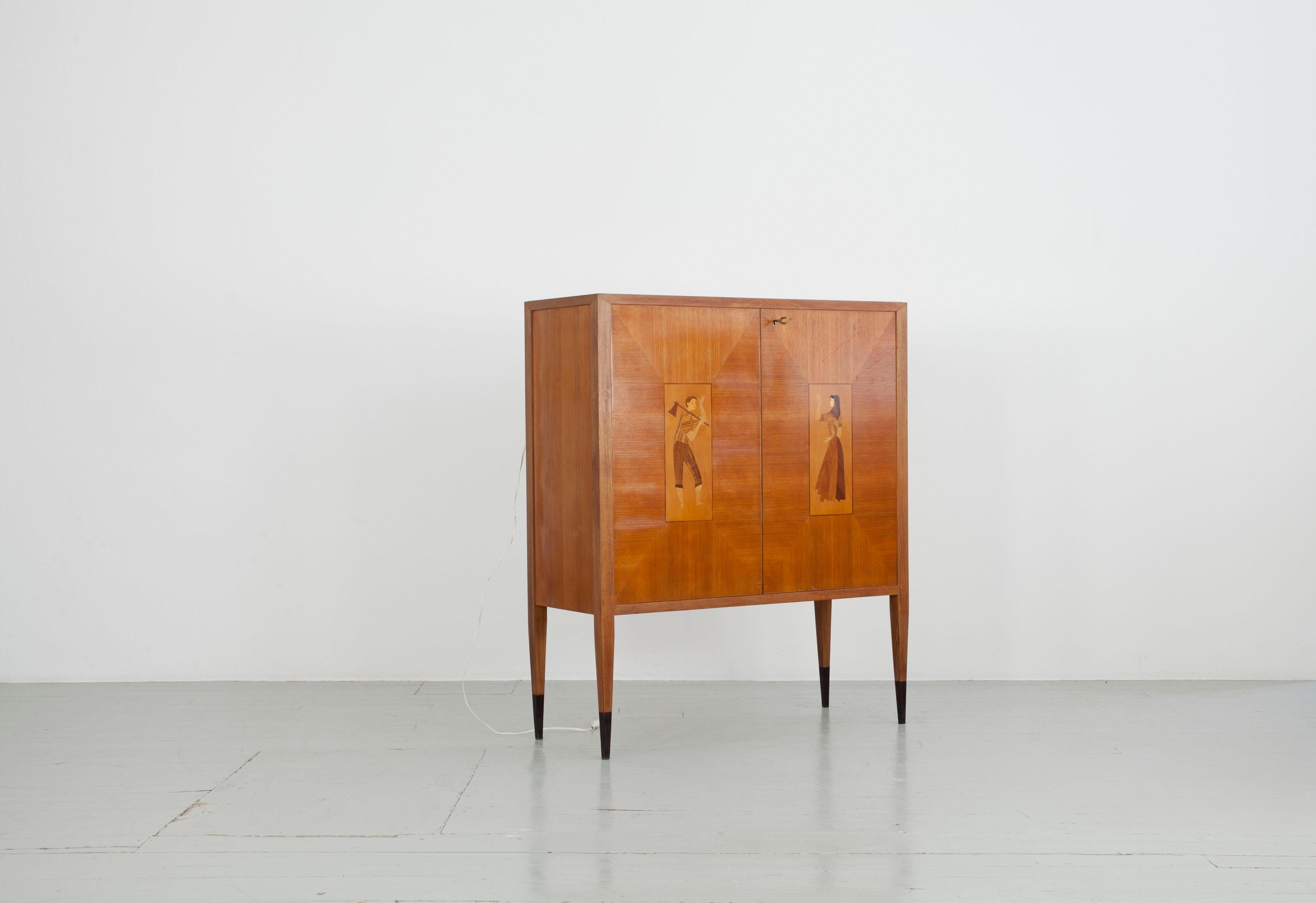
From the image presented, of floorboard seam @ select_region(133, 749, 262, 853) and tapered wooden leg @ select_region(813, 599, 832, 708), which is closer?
floorboard seam @ select_region(133, 749, 262, 853)

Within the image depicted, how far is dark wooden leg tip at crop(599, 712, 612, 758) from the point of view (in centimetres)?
305

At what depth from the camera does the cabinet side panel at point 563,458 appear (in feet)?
10.2

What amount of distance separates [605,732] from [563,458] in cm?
74

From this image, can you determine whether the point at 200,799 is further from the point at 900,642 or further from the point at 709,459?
the point at 900,642

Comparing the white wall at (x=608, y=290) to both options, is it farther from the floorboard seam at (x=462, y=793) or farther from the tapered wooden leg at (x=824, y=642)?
the floorboard seam at (x=462, y=793)

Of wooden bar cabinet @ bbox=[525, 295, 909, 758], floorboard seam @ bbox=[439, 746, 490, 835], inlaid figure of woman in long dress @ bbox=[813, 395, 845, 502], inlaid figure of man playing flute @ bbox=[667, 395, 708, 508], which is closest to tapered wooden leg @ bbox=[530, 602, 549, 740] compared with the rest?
wooden bar cabinet @ bbox=[525, 295, 909, 758]

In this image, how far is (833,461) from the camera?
335 centimetres

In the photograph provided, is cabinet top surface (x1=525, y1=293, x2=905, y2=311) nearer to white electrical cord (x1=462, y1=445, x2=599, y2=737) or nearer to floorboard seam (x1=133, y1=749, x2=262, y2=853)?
white electrical cord (x1=462, y1=445, x2=599, y2=737)

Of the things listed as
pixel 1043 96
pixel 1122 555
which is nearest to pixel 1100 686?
pixel 1122 555

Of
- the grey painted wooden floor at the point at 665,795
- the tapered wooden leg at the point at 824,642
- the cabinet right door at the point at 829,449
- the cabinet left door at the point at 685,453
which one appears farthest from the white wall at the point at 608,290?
the cabinet left door at the point at 685,453

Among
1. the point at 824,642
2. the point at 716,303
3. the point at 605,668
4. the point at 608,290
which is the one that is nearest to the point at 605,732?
the point at 605,668

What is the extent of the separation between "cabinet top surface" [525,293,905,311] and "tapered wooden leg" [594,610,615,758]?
817mm

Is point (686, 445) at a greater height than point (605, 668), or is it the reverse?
point (686, 445)

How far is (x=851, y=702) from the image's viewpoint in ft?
12.4
